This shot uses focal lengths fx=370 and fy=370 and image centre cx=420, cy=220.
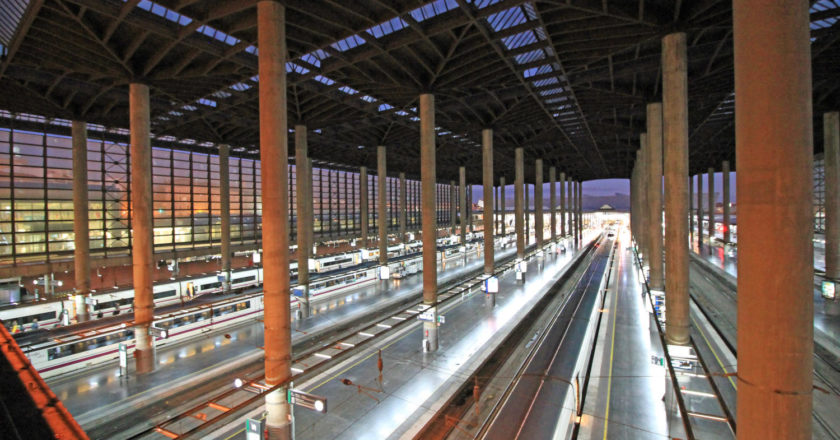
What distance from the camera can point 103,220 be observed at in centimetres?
4225

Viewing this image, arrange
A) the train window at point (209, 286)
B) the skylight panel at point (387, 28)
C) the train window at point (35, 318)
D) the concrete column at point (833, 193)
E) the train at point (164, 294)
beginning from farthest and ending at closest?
the train window at point (209, 286), the concrete column at point (833, 193), the train at point (164, 294), the train window at point (35, 318), the skylight panel at point (387, 28)

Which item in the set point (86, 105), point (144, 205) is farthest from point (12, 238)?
point (144, 205)

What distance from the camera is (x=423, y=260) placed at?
23.6 metres

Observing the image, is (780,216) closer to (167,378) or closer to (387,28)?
(387,28)

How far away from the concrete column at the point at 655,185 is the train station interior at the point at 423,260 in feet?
0.71

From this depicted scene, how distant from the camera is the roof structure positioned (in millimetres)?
16484

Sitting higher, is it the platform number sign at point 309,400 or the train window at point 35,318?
the platform number sign at point 309,400

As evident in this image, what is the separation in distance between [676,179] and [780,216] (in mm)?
14496

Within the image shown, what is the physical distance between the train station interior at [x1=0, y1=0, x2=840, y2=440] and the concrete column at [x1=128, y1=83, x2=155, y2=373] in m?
0.12

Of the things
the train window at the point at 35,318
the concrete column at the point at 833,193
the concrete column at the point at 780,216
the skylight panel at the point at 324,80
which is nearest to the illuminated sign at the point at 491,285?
the skylight panel at the point at 324,80

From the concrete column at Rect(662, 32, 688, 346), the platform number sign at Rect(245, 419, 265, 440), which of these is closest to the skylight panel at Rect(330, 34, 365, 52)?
the concrete column at Rect(662, 32, 688, 346)

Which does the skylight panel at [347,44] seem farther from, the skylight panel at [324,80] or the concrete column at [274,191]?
the concrete column at [274,191]

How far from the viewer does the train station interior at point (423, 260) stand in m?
5.55

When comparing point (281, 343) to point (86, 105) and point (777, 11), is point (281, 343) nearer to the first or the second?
point (777, 11)
